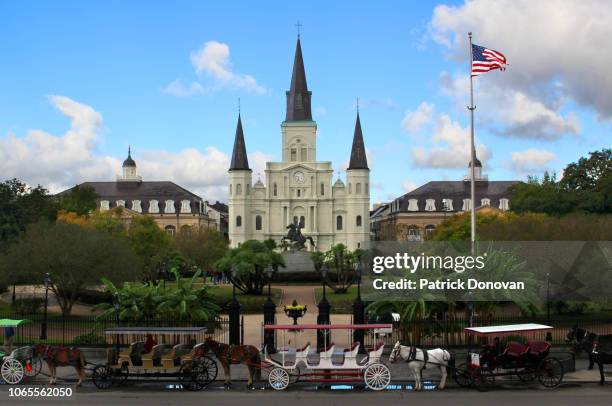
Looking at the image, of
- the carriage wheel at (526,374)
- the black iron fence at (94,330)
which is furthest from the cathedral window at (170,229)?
the carriage wheel at (526,374)

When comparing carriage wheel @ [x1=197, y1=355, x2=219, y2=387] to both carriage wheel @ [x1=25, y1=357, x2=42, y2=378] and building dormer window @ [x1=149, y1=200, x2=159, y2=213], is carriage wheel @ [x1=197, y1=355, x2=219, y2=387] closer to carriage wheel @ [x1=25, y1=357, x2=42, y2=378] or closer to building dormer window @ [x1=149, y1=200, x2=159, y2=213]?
carriage wheel @ [x1=25, y1=357, x2=42, y2=378]

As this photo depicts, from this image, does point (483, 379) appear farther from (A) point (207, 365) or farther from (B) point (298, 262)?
(B) point (298, 262)

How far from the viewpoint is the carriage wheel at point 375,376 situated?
59.1 feet

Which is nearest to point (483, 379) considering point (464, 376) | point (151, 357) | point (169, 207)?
point (464, 376)

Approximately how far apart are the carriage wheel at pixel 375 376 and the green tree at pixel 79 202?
2703 inches

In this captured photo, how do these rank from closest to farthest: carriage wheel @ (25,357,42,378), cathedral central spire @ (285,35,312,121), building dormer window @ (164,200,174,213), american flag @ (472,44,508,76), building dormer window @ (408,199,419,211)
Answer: carriage wheel @ (25,357,42,378) < american flag @ (472,44,508,76) < cathedral central spire @ (285,35,312,121) < building dormer window @ (408,199,419,211) < building dormer window @ (164,200,174,213)

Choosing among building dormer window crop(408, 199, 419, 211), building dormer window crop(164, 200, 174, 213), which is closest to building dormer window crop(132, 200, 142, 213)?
building dormer window crop(164, 200, 174, 213)

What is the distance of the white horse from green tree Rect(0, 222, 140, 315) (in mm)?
22686

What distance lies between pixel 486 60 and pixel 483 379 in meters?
14.2

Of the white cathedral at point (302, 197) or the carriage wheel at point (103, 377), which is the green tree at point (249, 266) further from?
the white cathedral at point (302, 197)

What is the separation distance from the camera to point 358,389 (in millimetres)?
18391

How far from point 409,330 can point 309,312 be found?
16.9 metres

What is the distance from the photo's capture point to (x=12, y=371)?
18.9m

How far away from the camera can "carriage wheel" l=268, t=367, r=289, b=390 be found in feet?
59.6
